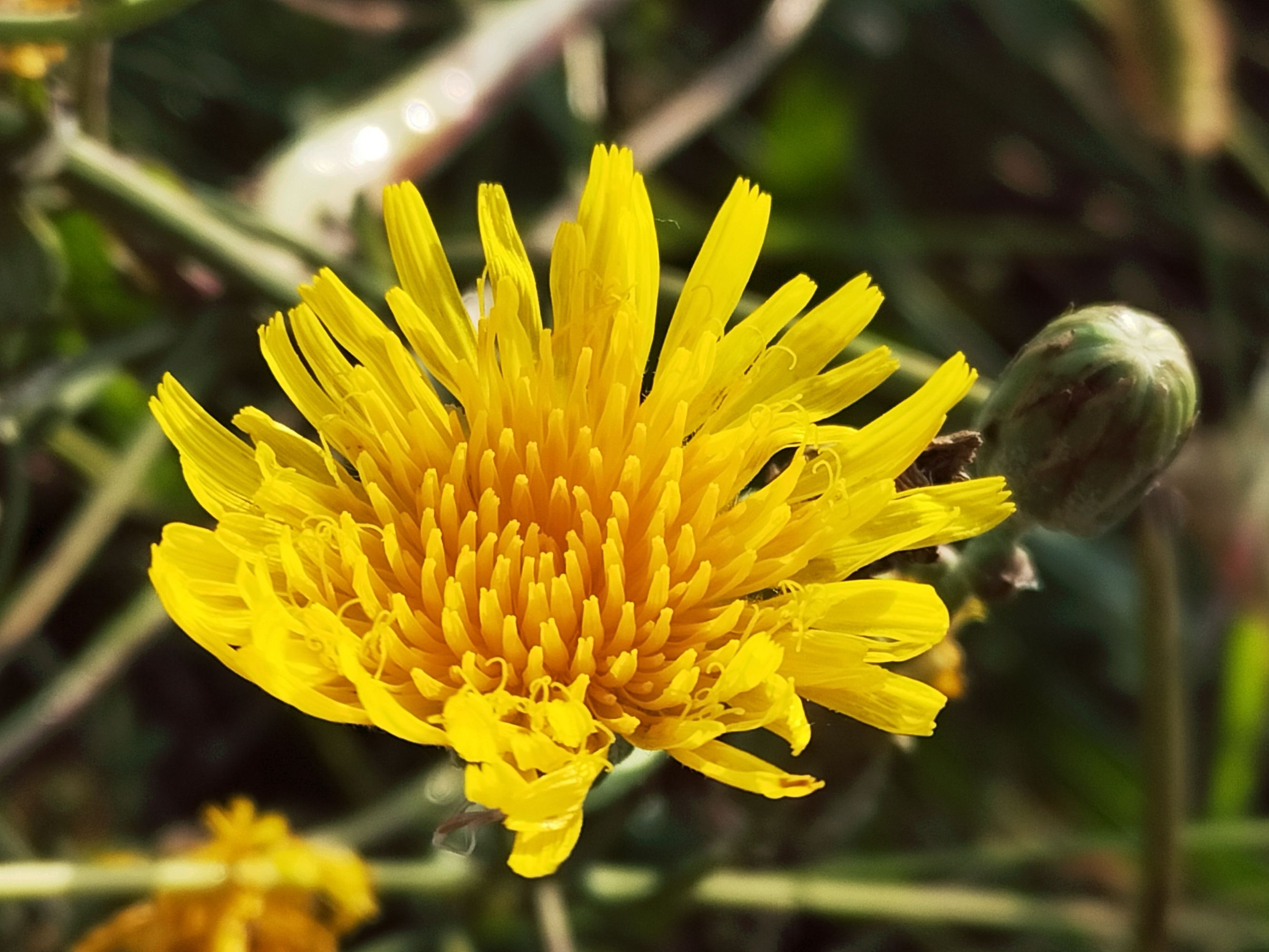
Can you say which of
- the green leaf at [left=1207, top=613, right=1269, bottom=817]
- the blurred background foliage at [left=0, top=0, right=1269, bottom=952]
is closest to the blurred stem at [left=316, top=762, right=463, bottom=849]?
the blurred background foliage at [left=0, top=0, right=1269, bottom=952]

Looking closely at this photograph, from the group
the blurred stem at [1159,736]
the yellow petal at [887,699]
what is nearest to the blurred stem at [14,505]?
the yellow petal at [887,699]

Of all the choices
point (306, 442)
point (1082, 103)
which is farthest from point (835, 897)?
point (1082, 103)

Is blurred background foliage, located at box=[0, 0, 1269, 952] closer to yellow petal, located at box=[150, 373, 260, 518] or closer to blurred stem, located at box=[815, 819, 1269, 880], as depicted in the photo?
blurred stem, located at box=[815, 819, 1269, 880]

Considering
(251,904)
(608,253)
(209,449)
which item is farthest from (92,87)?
(251,904)

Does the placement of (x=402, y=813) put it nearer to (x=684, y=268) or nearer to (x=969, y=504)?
(x=969, y=504)

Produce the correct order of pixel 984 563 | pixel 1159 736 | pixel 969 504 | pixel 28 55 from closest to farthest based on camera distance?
1. pixel 969 504
2. pixel 984 563
3. pixel 28 55
4. pixel 1159 736

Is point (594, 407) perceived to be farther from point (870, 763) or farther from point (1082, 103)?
Result: point (1082, 103)
